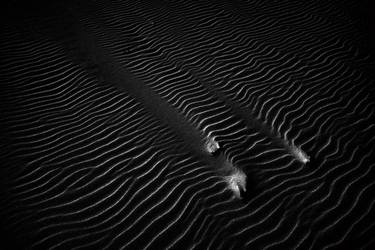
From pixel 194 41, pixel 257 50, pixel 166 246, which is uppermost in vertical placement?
pixel 194 41

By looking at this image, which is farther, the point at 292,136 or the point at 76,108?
the point at 76,108

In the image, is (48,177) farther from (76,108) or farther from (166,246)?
(166,246)

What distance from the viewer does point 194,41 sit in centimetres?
725

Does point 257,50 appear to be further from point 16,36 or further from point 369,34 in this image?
point 16,36

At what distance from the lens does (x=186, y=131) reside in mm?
4887

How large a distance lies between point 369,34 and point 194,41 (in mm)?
4977

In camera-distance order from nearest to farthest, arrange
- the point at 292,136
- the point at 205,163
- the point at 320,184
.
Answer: the point at 320,184 → the point at 205,163 → the point at 292,136

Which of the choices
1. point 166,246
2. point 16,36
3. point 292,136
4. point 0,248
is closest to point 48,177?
point 0,248

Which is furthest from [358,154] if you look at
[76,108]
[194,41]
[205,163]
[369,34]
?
[76,108]

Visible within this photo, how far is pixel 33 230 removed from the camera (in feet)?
11.2

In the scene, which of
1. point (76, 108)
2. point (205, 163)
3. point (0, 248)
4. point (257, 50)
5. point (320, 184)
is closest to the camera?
point (0, 248)

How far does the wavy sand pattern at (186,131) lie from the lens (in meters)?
3.51

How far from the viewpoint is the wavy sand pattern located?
351cm

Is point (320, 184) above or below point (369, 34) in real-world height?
below
